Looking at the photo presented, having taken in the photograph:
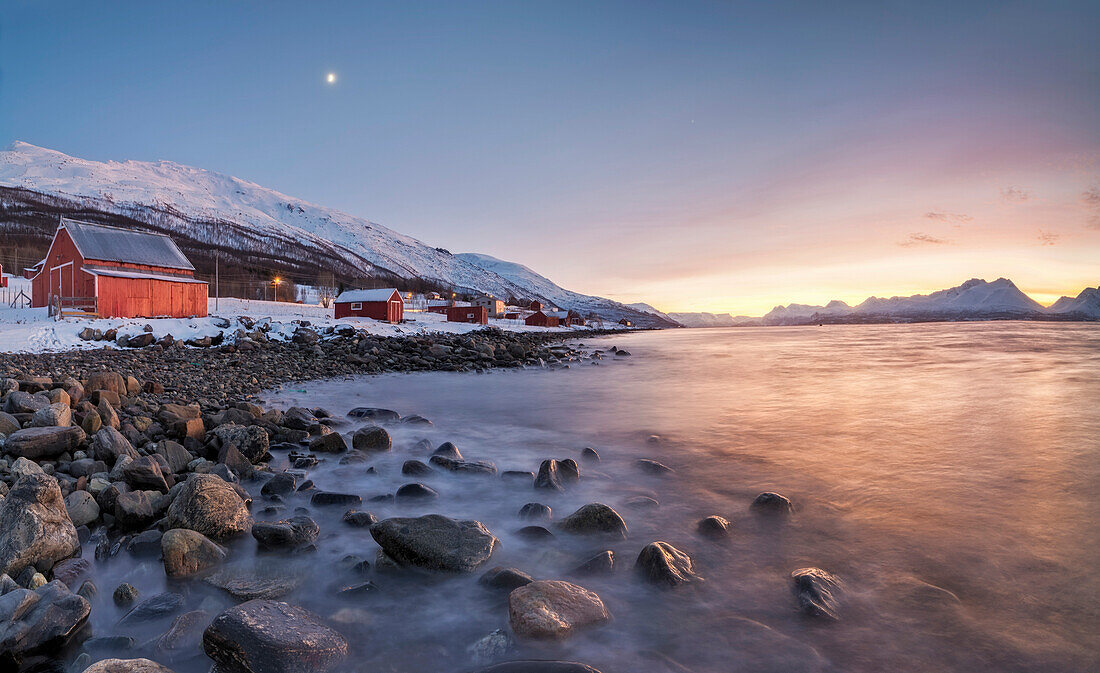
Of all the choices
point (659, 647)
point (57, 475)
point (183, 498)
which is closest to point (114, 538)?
point (183, 498)

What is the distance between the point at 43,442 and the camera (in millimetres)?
5930

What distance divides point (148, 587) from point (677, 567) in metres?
4.44

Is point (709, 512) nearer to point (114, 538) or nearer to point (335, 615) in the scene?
point (335, 615)

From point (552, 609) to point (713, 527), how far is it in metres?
2.43

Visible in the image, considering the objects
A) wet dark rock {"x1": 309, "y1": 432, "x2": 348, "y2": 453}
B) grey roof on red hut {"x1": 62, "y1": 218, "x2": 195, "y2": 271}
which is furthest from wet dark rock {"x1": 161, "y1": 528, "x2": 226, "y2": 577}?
grey roof on red hut {"x1": 62, "y1": 218, "x2": 195, "y2": 271}

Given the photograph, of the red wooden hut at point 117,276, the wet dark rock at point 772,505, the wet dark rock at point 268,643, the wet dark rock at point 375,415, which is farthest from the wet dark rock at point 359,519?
the red wooden hut at point 117,276

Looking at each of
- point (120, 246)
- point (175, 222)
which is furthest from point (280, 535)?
Answer: point (175, 222)

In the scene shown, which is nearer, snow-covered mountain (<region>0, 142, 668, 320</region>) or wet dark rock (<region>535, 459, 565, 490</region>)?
wet dark rock (<region>535, 459, 565, 490</region>)

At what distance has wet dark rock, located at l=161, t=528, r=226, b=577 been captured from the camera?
4.12 m

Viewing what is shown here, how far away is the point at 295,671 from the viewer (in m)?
2.96

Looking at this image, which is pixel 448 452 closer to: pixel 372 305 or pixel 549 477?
pixel 549 477

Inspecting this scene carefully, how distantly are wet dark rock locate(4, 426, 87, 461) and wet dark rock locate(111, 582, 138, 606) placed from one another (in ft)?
11.5

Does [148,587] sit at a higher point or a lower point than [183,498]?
lower

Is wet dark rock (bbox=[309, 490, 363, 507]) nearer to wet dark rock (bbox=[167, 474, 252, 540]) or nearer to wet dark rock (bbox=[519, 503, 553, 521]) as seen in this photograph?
wet dark rock (bbox=[167, 474, 252, 540])
